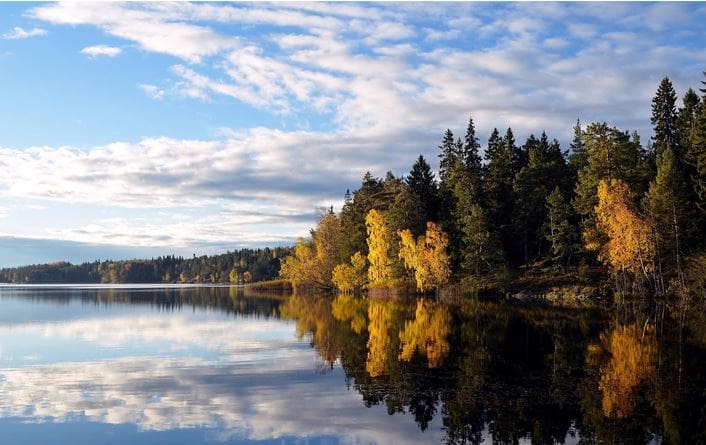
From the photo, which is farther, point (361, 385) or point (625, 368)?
point (625, 368)

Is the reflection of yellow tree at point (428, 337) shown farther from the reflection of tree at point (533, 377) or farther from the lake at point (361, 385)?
the lake at point (361, 385)

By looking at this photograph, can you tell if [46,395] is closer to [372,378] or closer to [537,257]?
[372,378]

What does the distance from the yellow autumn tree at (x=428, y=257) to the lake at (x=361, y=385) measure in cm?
4360

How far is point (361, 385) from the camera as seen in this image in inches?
822

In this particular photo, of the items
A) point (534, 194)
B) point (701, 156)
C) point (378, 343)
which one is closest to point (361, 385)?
point (378, 343)

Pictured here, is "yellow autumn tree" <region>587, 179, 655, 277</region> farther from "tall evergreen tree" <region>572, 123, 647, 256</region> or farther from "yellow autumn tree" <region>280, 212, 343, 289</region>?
"yellow autumn tree" <region>280, 212, 343, 289</region>

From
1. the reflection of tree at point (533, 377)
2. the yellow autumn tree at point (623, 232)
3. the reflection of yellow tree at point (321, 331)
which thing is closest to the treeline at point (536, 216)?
the yellow autumn tree at point (623, 232)

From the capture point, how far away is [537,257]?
89812 mm

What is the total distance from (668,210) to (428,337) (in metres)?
38.9

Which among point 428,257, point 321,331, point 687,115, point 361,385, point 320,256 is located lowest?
point 321,331

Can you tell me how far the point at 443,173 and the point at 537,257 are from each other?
94.4ft

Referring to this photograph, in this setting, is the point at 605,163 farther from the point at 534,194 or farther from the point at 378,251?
the point at 378,251

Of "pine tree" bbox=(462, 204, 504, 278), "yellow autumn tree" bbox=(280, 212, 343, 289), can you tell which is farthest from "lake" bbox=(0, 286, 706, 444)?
"yellow autumn tree" bbox=(280, 212, 343, 289)

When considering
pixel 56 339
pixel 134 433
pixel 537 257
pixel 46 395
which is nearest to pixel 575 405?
pixel 134 433
